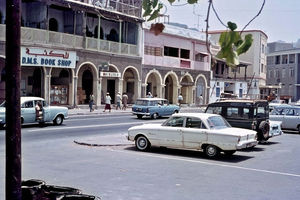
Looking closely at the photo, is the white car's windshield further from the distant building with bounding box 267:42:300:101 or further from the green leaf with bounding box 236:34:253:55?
the distant building with bounding box 267:42:300:101

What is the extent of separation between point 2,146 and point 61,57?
1877 centimetres

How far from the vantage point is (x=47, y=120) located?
22.1 meters

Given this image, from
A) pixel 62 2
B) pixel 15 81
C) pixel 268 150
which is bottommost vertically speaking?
pixel 268 150

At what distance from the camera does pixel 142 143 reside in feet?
48.3

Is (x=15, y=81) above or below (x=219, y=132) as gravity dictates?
above

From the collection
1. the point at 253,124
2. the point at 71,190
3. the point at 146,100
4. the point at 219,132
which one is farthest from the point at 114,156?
the point at 146,100

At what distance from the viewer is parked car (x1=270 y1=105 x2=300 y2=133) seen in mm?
22125

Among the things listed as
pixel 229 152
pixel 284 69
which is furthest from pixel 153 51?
pixel 284 69

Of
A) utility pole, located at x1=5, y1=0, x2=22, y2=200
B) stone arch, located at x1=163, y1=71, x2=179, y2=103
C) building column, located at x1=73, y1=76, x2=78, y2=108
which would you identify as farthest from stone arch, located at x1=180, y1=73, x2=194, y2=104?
utility pole, located at x1=5, y1=0, x2=22, y2=200

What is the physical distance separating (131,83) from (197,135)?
29332mm

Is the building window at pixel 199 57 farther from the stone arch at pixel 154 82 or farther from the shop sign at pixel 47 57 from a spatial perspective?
the shop sign at pixel 47 57

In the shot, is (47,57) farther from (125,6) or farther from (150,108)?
(125,6)

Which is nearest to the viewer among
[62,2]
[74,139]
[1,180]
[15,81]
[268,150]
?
[15,81]

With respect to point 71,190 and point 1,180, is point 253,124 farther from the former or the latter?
point 71,190
